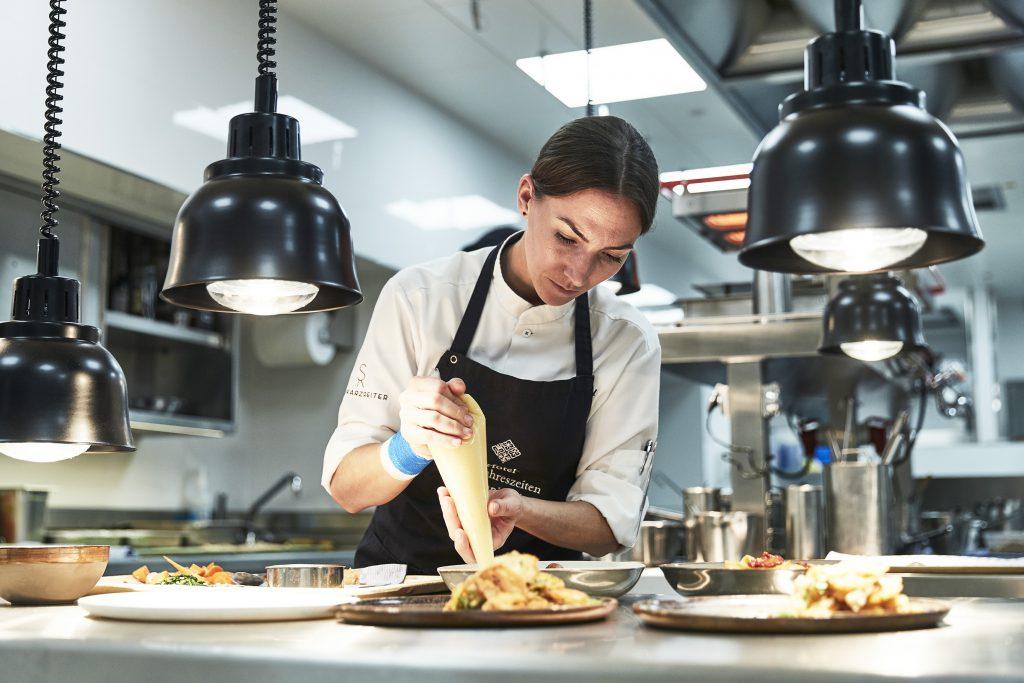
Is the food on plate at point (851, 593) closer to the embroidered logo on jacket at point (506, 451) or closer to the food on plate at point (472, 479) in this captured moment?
the food on plate at point (472, 479)

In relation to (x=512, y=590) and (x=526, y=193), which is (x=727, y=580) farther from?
(x=526, y=193)

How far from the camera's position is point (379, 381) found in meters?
1.98

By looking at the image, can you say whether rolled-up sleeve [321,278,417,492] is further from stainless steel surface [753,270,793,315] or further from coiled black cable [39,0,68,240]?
stainless steel surface [753,270,793,315]

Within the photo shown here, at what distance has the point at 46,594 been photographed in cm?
138

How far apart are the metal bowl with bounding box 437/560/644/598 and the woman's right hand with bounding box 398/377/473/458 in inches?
7.1

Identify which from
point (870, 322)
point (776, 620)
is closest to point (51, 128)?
point (776, 620)

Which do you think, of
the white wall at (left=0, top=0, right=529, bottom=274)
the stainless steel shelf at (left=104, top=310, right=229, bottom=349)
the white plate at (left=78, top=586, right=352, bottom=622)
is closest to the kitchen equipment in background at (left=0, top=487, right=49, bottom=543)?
the stainless steel shelf at (left=104, top=310, right=229, bottom=349)

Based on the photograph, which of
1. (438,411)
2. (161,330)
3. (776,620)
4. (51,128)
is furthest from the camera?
(161,330)

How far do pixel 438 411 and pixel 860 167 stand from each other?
57 cm

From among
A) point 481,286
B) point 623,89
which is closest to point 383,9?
point 623,89

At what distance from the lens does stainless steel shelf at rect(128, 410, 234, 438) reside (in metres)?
4.48

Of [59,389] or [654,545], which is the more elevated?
[59,389]

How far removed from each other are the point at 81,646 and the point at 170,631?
95 millimetres

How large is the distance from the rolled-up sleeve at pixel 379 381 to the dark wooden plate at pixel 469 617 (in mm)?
761
